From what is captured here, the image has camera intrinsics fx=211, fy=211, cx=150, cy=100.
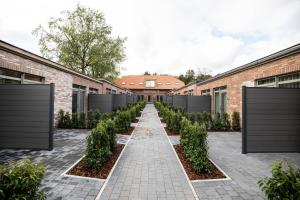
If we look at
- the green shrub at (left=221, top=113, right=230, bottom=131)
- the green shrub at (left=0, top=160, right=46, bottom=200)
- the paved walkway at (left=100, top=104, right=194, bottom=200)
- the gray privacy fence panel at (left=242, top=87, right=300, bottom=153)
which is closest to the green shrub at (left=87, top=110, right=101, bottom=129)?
the paved walkway at (left=100, top=104, right=194, bottom=200)

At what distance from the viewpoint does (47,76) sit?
10891 millimetres

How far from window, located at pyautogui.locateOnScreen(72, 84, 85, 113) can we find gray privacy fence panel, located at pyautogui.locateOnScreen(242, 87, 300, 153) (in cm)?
1129

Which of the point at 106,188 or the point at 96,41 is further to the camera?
the point at 96,41

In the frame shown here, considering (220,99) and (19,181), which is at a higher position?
(220,99)

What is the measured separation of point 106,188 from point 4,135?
5.27 m

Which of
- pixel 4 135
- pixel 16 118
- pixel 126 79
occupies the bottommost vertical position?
pixel 4 135

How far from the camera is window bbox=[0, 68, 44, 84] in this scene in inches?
313

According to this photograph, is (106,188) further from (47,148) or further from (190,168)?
(47,148)

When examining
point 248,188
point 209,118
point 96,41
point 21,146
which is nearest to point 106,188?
point 248,188

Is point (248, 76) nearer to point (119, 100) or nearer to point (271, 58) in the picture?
point (271, 58)

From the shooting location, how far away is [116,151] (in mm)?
7371

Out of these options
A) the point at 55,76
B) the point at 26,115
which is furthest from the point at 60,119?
the point at 26,115

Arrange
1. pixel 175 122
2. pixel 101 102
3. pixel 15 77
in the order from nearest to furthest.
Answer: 1. pixel 15 77
2. pixel 175 122
3. pixel 101 102

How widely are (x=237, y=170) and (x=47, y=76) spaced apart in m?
9.78
